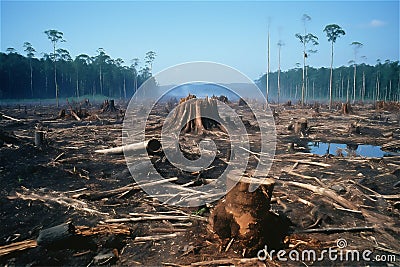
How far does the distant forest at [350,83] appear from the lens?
6899cm

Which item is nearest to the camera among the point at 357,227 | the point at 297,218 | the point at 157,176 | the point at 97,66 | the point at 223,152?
the point at 357,227

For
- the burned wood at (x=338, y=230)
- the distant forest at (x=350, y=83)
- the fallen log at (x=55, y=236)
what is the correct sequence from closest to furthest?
1. the fallen log at (x=55, y=236)
2. the burned wood at (x=338, y=230)
3. the distant forest at (x=350, y=83)

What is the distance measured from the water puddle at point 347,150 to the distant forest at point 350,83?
47003mm

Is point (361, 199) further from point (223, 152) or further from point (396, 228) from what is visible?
point (223, 152)

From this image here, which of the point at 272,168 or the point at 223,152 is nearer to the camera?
the point at 272,168

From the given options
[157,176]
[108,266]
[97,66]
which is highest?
[97,66]

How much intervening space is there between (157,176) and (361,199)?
5.21m

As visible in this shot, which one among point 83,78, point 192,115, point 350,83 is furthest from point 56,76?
point 350,83

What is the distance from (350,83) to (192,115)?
9376 cm

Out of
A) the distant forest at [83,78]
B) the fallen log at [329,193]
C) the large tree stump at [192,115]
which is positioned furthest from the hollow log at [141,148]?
the distant forest at [83,78]

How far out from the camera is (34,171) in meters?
7.64

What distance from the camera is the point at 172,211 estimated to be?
5223mm

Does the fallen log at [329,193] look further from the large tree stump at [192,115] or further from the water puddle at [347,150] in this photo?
the large tree stump at [192,115]

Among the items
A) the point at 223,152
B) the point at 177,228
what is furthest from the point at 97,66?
the point at 177,228
